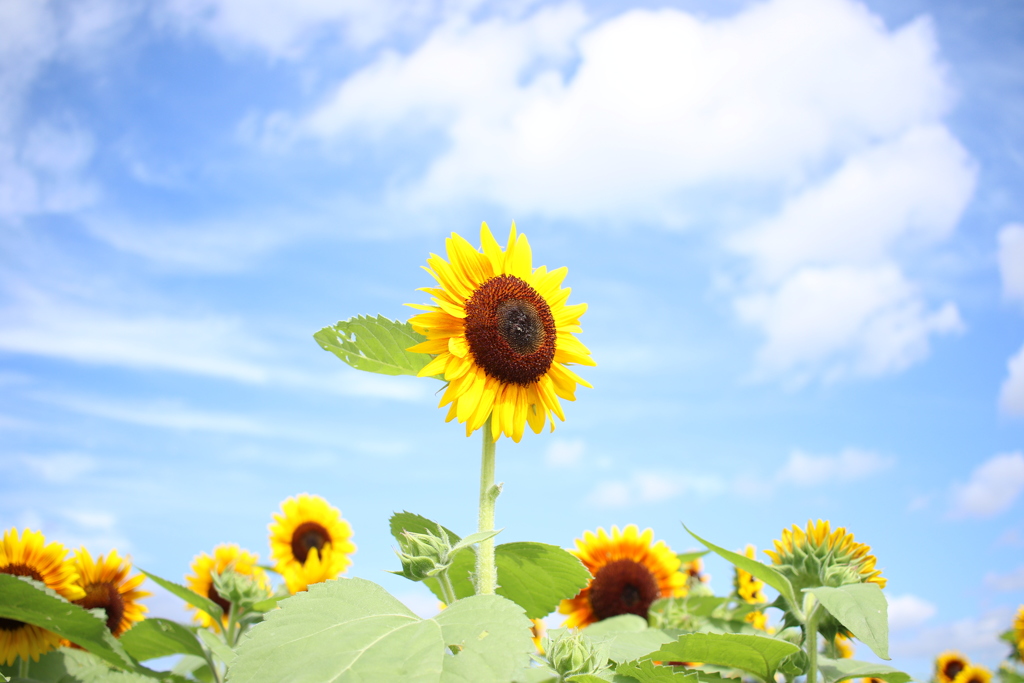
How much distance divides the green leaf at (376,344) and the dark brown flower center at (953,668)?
631cm

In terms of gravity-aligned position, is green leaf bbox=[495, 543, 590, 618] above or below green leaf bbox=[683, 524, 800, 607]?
below

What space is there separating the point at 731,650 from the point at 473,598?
880mm

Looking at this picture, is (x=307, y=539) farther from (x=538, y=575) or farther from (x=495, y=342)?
(x=495, y=342)

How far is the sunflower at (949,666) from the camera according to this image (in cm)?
666

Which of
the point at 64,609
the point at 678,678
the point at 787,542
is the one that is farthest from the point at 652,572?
the point at 64,609

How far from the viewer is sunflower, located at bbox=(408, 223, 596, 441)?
229 cm

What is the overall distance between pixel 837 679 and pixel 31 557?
3.03 m

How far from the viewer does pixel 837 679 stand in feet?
8.50

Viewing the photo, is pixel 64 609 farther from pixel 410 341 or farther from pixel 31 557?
pixel 410 341

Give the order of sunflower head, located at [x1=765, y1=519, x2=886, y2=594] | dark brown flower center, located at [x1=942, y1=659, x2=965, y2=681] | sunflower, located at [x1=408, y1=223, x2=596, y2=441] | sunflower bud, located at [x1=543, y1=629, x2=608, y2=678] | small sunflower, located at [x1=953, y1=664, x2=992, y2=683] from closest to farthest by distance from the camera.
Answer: sunflower bud, located at [x1=543, y1=629, x2=608, y2=678], sunflower, located at [x1=408, y1=223, x2=596, y2=441], sunflower head, located at [x1=765, y1=519, x2=886, y2=594], small sunflower, located at [x1=953, y1=664, x2=992, y2=683], dark brown flower center, located at [x1=942, y1=659, x2=965, y2=681]

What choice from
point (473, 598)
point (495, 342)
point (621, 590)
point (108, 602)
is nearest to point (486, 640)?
point (473, 598)

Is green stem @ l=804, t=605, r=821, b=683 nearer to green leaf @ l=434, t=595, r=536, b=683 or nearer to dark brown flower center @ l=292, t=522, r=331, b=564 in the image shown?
green leaf @ l=434, t=595, r=536, b=683

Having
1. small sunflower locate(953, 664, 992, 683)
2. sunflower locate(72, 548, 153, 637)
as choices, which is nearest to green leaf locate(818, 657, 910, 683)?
sunflower locate(72, 548, 153, 637)

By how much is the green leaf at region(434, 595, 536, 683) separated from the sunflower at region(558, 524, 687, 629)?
239 cm
